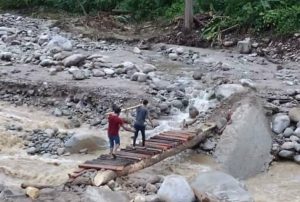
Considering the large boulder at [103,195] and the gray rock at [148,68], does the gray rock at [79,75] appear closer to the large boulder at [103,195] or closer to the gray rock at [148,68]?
the gray rock at [148,68]

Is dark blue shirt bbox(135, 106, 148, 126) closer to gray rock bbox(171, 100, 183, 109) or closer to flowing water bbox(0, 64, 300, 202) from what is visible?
flowing water bbox(0, 64, 300, 202)

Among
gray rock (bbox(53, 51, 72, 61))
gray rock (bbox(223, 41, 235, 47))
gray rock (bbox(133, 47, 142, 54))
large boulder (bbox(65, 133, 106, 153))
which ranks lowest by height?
large boulder (bbox(65, 133, 106, 153))

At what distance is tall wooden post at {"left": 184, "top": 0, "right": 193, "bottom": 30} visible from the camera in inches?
870

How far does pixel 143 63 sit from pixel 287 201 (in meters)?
8.51

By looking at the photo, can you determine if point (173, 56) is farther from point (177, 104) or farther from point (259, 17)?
point (177, 104)

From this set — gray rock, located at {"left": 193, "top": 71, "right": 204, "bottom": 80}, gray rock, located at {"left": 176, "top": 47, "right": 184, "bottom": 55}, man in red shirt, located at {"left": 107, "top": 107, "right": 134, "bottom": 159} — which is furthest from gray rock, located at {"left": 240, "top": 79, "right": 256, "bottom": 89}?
man in red shirt, located at {"left": 107, "top": 107, "right": 134, "bottom": 159}

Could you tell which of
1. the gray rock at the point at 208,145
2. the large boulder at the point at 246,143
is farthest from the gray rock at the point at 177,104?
the gray rock at the point at 208,145

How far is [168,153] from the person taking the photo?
12195 millimetres

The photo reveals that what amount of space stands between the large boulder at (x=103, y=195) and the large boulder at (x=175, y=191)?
588 mm

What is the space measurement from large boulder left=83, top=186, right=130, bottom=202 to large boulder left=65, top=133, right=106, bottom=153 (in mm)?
3008

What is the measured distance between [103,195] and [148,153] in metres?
1.95

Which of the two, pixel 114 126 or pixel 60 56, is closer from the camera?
pixel 114 126

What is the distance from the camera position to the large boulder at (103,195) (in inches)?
396

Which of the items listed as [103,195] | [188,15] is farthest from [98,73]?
[103,195]
